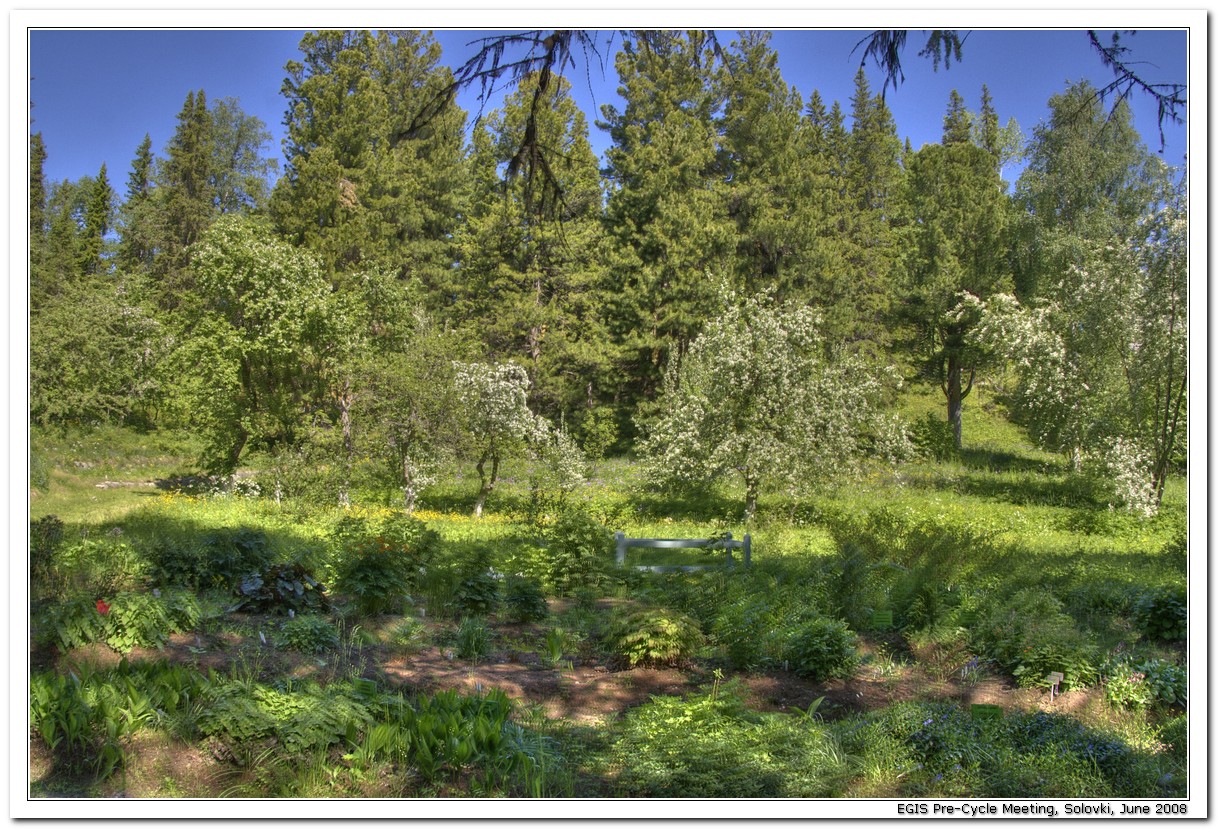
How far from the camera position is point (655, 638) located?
554 centimetres

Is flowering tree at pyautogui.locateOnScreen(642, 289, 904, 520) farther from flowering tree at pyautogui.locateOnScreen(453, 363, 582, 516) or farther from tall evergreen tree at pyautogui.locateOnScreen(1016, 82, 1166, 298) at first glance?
tall evergreen tree at pyautogui.locateOnScreen(1016, 82, 1166, 298)

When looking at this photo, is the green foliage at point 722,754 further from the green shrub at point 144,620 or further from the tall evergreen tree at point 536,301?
the tall evergreen tree at point 536,301

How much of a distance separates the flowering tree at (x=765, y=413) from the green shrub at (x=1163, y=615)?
28.3 feet

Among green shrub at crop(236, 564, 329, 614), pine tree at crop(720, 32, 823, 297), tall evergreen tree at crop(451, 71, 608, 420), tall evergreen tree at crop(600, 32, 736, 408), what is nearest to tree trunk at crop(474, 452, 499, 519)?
tall evergreen tree at crop(451, 71, 608, 420)

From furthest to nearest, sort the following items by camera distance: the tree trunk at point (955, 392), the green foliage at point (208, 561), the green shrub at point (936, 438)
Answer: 1. the tree trunk at point (955, 392)
2. the green shrub at point (936, 438)
3. the green foliage at point (208, 561)

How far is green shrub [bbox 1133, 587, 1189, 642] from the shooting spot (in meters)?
6.18

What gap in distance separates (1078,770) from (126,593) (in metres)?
5.58

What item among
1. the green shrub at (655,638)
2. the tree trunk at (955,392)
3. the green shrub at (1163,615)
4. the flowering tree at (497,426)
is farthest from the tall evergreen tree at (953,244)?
the green shrub at (655,638)

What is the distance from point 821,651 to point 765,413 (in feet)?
33.8

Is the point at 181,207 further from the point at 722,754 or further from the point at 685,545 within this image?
the point at 722,754

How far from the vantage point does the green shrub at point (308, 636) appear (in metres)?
5.38

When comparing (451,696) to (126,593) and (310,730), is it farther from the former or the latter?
(126,593)

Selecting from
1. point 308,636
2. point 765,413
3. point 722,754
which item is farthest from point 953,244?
point 722,754

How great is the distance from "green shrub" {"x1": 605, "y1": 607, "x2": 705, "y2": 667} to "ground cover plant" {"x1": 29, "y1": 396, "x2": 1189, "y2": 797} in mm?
20
